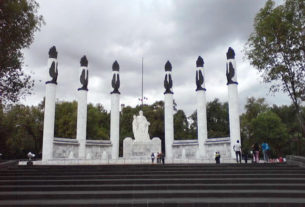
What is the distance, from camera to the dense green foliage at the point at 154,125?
108 ft

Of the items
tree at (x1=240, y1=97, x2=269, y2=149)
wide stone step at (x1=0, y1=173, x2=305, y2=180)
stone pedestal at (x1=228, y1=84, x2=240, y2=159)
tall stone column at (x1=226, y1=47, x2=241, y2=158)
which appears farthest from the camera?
tree at (x1=240, y1=97, x2=269, y2=149)

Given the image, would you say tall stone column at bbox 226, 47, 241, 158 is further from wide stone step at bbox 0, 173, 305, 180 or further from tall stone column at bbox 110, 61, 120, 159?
wide stone step at bbox 0, 173, 305, 180

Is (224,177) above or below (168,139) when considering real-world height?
below

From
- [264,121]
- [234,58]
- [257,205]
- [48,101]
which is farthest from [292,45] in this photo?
[264,121]

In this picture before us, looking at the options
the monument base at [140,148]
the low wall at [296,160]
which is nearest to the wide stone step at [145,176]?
the low wall at [296,160]

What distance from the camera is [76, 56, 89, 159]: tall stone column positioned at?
24.2m

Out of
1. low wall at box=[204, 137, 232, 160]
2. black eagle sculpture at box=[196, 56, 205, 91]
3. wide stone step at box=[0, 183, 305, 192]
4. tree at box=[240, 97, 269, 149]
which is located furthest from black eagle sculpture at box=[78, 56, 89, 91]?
tree at box=[240, 97, 269, 149]

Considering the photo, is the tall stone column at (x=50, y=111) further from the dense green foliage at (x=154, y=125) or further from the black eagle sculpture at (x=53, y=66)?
the dense green foliage at (x=154, y=125)

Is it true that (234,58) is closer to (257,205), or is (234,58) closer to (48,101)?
(48,101)

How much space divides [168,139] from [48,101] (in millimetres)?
11491

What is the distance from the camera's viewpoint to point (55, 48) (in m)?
23.9

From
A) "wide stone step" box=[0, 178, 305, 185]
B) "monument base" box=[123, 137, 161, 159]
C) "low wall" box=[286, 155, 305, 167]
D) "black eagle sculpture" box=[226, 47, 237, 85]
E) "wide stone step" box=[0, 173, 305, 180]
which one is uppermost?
"black eagle sculpture" box=[226, 47, 237, 85]

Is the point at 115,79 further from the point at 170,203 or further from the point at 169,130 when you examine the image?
the point at 170,203

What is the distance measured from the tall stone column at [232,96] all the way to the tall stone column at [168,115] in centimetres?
575
